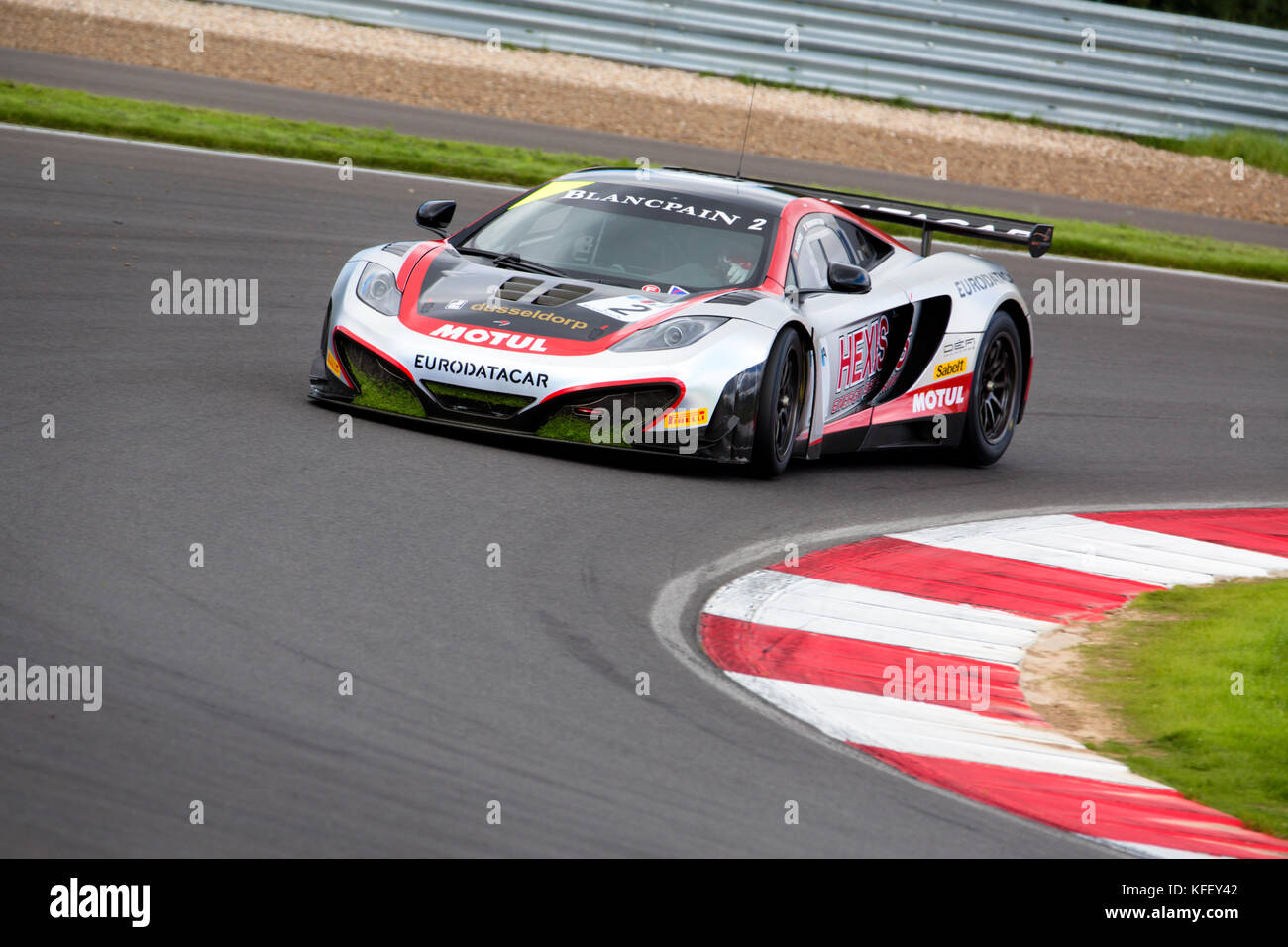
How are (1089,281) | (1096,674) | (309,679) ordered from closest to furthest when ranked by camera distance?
(309,679) → (1096,674) → (1089,281)

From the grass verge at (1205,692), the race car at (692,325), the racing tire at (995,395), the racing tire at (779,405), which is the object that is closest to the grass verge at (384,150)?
the racing tire at (995,395)

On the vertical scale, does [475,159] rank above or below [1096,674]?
above

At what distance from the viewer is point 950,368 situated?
885 centimetres

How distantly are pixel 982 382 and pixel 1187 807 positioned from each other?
4.65 metres

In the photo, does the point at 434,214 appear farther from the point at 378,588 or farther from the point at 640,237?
the point at 378,588

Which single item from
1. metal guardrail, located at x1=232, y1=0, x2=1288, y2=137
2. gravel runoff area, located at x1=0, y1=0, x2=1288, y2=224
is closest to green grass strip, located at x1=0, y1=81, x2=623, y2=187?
gravel runoff area, located at x1=0, y1=0, x2=1288, y2=224

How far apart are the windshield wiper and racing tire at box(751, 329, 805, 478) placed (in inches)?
44.1

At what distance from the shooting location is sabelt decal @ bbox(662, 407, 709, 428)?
7320 millimetres

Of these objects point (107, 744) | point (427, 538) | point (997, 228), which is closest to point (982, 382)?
point (997, 228)

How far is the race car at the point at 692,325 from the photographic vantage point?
7.30m

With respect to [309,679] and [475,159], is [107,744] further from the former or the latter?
[475,159]

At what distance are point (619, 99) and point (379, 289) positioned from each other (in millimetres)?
12890

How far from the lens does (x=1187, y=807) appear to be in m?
4.68

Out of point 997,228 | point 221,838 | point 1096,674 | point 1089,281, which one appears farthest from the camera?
point 1089,281
